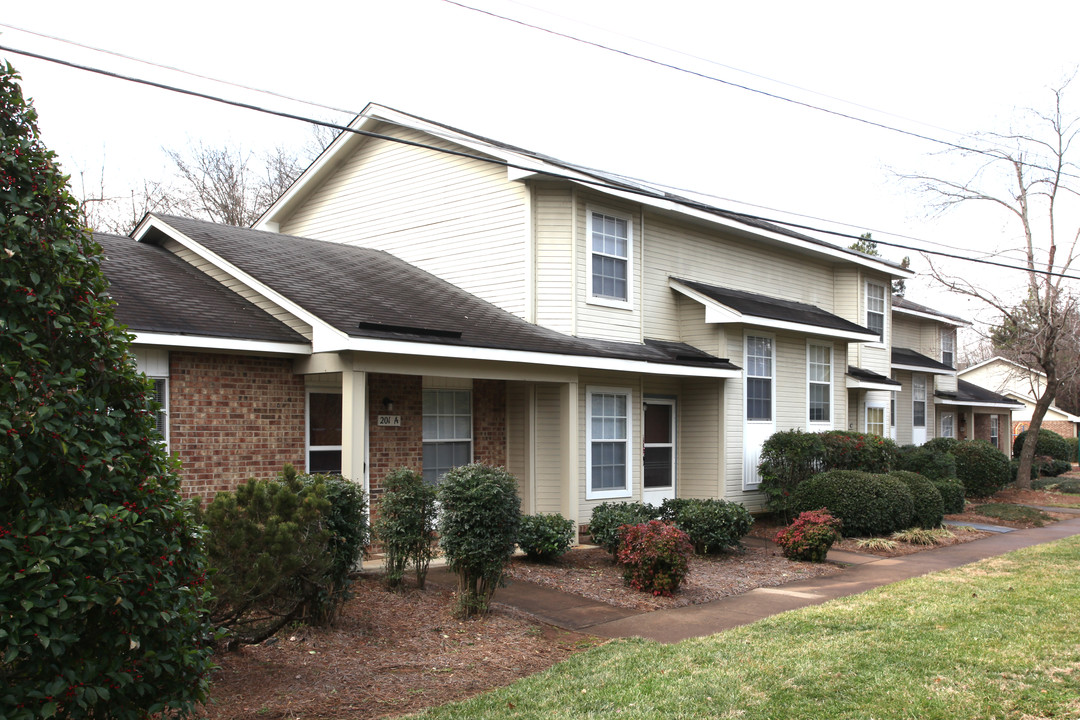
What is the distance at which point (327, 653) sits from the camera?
7.12m

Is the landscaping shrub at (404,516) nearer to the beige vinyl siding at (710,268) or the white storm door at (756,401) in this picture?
the beige vinyl siding at (710,268)

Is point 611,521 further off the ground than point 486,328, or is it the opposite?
point 486,328

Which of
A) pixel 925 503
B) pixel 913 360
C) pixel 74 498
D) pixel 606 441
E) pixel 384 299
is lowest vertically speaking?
pixel 925 503

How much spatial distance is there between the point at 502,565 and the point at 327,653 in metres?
2.06

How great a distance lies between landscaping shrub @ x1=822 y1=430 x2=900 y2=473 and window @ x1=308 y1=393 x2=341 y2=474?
9468 millimetres

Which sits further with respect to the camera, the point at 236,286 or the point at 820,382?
the point at 820,382

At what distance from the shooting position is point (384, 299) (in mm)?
12203

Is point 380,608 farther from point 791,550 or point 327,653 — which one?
point 791,550

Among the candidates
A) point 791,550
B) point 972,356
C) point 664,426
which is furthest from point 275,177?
point 972,356

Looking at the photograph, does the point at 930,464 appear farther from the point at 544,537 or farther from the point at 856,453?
the point at 544,537

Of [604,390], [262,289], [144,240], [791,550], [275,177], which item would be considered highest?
[275,177]

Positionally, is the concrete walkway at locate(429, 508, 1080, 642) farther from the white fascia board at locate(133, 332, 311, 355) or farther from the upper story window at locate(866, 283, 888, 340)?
the upper story window at locate(866, 283, 888, 340)

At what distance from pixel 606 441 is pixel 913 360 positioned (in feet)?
51.9

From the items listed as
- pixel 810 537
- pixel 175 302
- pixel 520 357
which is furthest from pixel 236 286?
pixel 810 537
